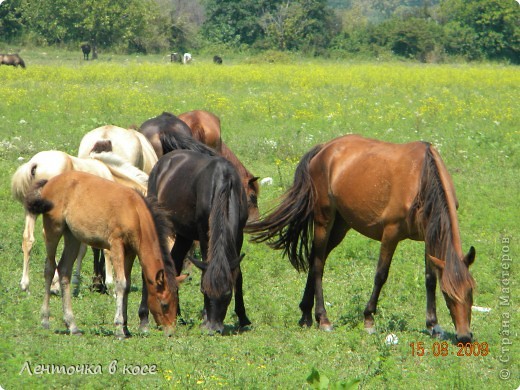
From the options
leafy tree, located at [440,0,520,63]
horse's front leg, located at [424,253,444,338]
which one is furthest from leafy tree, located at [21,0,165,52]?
horse's front leg, located at [424,253,444,338]

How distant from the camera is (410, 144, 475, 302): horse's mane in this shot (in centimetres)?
677

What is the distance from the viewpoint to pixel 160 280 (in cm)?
714

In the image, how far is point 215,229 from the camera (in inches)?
290

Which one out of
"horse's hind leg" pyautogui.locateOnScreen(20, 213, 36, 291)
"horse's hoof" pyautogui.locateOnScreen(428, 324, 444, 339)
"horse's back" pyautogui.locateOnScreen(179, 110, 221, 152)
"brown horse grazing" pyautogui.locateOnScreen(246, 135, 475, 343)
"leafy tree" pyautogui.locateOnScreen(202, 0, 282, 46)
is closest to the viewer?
"brown horse grazing" pyautogui.locateOnScreen(246, 135, 475, 343)

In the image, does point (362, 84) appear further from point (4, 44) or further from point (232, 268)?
point (4, 44)

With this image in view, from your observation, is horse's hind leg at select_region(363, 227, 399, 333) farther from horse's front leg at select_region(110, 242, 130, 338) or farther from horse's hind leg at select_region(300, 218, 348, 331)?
horse's front leg at select_region(110, 242, 130, 338)

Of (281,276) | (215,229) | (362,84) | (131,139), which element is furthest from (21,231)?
(362,84)

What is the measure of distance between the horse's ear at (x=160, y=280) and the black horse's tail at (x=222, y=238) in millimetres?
363

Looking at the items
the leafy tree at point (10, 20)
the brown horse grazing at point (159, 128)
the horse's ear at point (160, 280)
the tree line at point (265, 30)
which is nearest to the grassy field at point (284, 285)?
the horse's ear at point (160, 280)

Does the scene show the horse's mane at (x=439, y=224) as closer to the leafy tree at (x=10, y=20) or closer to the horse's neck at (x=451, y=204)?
the horse's neck at (x=451, y=204)

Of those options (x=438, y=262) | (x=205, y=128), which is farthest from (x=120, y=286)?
(x=205, y=128)

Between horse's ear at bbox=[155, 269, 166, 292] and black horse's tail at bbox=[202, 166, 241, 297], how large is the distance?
0.36 meters

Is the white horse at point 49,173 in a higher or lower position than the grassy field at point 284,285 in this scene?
higher

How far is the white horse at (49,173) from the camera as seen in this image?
880 cm
